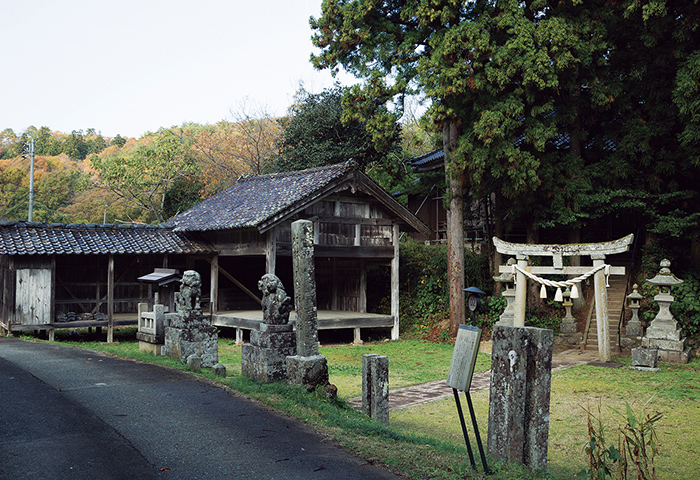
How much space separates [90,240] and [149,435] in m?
12.9

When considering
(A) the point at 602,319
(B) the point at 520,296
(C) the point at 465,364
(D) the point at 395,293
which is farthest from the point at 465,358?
(D) the point at 395,293

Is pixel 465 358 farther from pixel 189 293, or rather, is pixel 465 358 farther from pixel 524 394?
pixel 189 293

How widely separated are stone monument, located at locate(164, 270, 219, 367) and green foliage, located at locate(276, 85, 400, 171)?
14996 mm

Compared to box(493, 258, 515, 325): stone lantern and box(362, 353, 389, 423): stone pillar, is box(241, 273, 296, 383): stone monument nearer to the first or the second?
box(362, 353, 389, 423): stone pillar

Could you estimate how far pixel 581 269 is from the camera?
48.4 feet

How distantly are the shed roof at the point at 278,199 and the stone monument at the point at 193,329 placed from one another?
530 centimetres

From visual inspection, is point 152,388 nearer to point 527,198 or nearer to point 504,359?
point 504,359

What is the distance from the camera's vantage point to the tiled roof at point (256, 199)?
1662cm

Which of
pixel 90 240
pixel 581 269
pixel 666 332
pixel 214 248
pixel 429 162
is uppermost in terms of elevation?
pixel 429 162

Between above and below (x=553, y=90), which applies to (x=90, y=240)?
below

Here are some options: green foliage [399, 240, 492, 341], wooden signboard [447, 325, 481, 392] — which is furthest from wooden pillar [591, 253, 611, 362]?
wooden signboard [447, 325, 481, 392]

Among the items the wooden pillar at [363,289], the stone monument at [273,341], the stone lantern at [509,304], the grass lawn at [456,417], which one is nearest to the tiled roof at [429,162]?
the wooden pillar at [363,289]

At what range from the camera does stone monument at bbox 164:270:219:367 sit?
1052cm

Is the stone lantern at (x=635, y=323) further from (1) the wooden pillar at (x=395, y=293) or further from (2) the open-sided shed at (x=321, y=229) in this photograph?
(1) the wooden pillar at (x=395, y=293)
